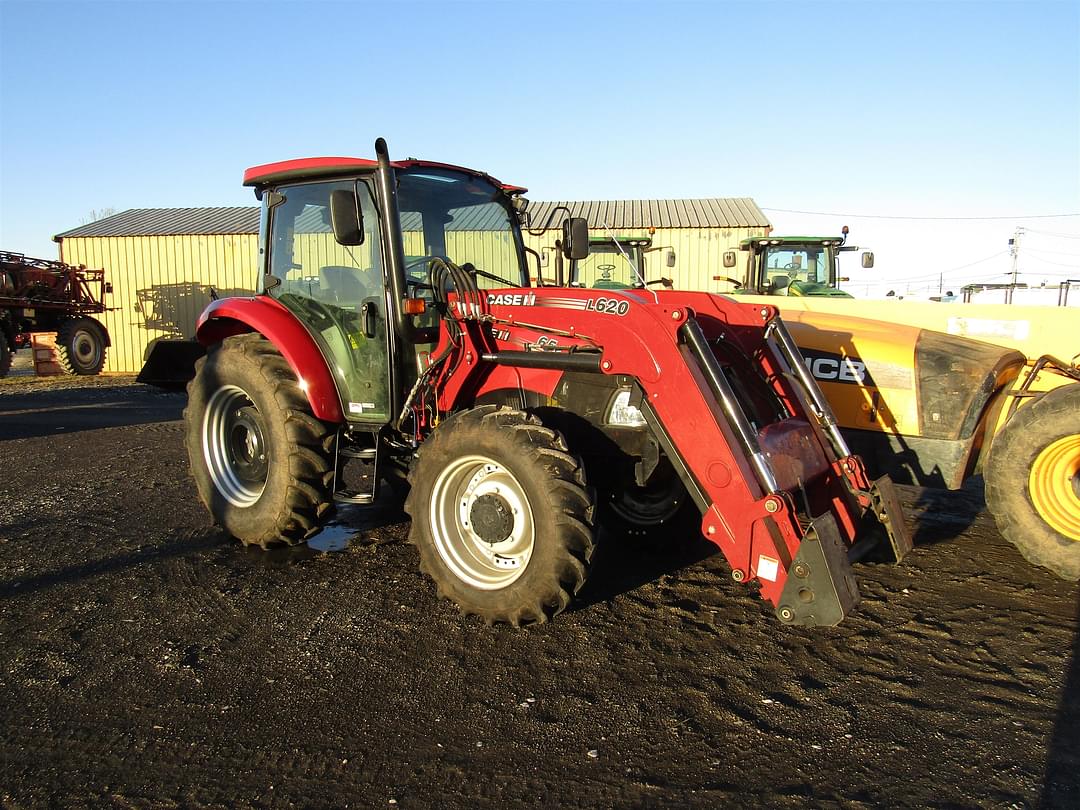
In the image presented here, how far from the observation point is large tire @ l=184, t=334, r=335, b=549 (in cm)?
457

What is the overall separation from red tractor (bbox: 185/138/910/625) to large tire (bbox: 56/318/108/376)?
13.7 metres

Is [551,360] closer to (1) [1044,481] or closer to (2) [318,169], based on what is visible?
(2) [318,169]

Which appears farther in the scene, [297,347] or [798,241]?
[798,241]

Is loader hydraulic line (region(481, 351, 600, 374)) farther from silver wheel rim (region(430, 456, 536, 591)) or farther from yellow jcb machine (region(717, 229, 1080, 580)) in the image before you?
yellow jcb machine (region(717, 229, 1080, 580))

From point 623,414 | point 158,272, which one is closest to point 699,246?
point 158,272

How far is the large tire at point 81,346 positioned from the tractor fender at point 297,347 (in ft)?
46.3

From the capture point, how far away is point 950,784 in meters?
2.53

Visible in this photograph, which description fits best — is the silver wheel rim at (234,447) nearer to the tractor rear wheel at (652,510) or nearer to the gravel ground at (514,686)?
the gravel ground at (514,686)

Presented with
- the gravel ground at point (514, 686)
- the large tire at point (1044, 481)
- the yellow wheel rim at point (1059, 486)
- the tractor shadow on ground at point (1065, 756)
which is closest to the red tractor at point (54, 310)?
the gravel ground at point (514, 686)

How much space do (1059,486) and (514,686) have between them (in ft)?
10.7

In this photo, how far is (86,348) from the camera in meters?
17.1

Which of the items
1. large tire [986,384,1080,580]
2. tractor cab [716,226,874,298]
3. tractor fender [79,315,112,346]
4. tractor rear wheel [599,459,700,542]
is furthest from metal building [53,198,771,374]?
large tire [986,384,1080,580]

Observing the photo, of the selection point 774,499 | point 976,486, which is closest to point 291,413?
point 774,499

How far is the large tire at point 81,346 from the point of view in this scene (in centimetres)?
1667
